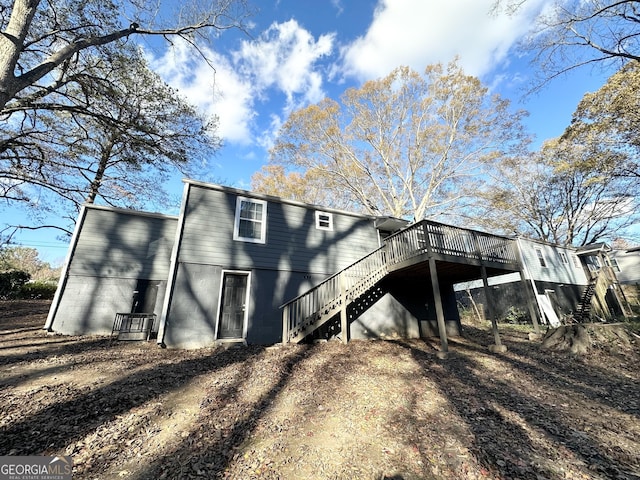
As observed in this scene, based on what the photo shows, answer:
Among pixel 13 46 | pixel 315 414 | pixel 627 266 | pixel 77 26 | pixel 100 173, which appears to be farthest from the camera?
pixel 627 266

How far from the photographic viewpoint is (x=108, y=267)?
386 inches

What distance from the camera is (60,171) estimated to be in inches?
374

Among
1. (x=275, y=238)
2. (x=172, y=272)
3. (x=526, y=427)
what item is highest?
(x=275, y=238)

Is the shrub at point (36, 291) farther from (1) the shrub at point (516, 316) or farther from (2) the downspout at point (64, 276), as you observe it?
(1) the shrub at point (516, 316)

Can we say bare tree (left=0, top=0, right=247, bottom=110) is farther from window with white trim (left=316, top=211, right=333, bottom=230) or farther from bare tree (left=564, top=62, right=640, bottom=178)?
bare tree (left=564, top=62, right=640, bottom=178)

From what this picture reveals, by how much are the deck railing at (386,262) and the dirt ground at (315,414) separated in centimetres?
154

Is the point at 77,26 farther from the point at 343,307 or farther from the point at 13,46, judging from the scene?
the point at 343,307

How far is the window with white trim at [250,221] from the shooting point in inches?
365

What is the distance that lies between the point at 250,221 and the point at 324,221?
3.09m

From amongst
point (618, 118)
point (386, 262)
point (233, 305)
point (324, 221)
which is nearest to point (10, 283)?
point (233, 305)

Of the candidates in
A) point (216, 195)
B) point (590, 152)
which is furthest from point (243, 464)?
point (590, 152)

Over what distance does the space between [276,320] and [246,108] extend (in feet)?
31.6

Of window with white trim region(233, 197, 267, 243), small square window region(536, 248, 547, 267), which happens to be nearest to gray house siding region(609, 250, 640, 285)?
small square window region(536, 248, 547, 267)

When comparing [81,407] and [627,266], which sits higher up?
[627,266]
